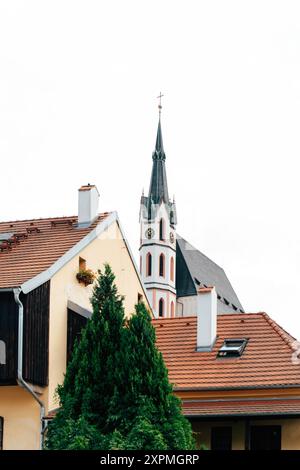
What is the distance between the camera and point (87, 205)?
38.8m

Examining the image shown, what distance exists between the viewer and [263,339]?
35.4 metres

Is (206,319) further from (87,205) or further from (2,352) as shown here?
(2,352)

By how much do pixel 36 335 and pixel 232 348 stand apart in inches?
214

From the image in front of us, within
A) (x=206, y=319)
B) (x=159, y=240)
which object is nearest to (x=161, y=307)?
(x=159, y=240)

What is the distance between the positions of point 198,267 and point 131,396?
10360cm

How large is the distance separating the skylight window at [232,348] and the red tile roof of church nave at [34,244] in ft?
17.3

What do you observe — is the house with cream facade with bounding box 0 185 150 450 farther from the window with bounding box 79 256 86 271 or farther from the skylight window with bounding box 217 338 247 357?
the skylight window with bounding box 217 338 247 357

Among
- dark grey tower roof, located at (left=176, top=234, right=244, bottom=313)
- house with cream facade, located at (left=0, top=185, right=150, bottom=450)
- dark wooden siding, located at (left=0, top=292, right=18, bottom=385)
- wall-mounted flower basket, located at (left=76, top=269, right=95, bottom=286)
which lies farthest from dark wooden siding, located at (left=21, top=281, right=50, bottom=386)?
dark grey tower roof, located at (left=176, top=234, right=244, bottom=313)

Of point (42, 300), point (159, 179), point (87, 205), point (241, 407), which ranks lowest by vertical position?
point (241, 407)

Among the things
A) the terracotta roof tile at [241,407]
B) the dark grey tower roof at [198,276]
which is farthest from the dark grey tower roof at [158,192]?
the terracotta roof tile at [241,407]
